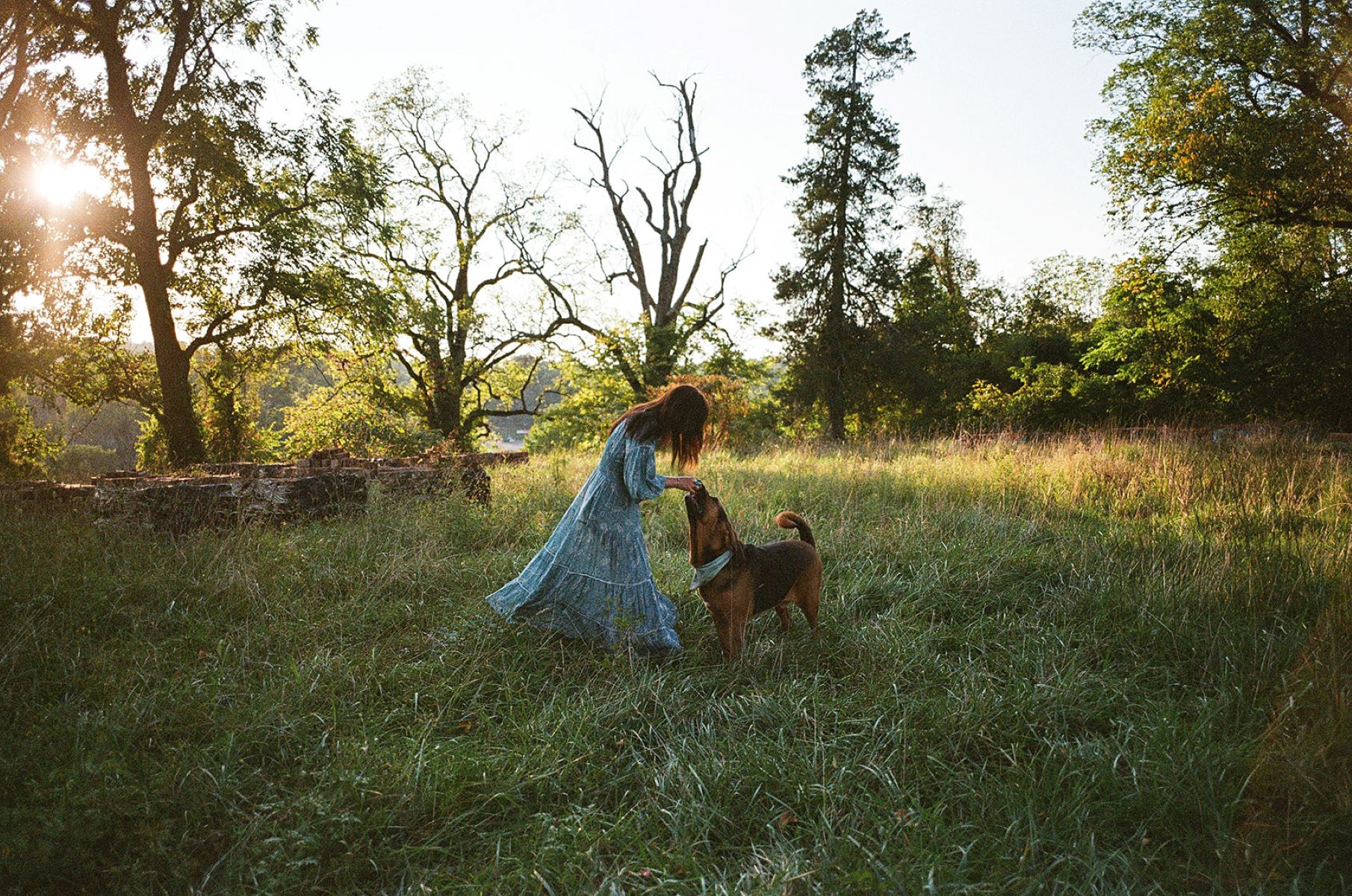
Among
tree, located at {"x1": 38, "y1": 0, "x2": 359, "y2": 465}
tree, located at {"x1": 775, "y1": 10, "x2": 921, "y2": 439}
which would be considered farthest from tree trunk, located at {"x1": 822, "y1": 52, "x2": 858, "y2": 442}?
tree, located at {"x1": 38, "y1": 0, "x2": 359, "y2": 465}

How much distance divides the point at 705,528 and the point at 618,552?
2.06 ft

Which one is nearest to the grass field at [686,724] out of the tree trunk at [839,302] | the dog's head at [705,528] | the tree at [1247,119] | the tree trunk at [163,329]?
the dog's head at [705,528]

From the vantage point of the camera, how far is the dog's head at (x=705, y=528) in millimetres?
3539

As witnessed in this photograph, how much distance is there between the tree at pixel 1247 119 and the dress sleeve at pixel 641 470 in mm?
12767

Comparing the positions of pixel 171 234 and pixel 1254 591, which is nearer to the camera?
pixel 1254 591

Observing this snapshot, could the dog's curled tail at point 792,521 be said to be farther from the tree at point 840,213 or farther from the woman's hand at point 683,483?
the tree at point 840,213

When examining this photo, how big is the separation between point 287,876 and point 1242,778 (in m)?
3.53

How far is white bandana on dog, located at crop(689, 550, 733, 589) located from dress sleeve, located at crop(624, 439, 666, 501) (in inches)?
19.2

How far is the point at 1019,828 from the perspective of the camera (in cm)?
245

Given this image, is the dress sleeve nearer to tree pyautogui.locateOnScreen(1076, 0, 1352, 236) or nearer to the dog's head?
the dog's head

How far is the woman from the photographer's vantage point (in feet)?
12.3

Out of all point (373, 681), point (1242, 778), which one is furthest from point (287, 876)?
point (1242, 778)

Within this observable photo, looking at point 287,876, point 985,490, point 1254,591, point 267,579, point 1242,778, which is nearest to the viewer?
point 287,876

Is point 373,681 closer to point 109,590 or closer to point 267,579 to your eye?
point 267,579
